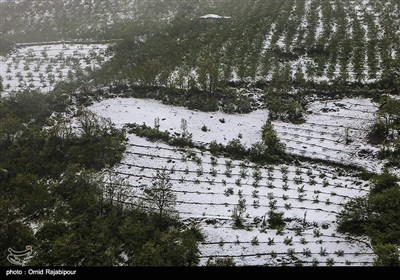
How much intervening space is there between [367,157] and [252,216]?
5.36 meters

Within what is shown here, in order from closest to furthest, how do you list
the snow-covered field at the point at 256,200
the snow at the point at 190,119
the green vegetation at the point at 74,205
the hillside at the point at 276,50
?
the green vegetation at the point at 74,205 → the snow-covered field at the point at 256,200 → the snow at the point at 190,119 → the hillside at the point at 276,50

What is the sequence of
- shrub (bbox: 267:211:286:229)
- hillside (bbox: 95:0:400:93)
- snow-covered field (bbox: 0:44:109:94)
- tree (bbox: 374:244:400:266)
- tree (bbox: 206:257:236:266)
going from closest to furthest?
1. tree (bbox: 374:244:400:266)
2. tree (bbox: 206:257:236:266)
3. shrub (bbox: 267:211:286:229)
4. hillside (bbox: 95:0:400:93)
5. snow-covered field (bbox: 0:44:109:94)

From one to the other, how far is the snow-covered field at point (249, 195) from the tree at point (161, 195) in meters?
0.24

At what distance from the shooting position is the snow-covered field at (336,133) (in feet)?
44.9

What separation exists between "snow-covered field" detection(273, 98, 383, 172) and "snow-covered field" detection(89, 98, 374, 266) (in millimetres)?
926

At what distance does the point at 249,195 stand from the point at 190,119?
512 centimetres

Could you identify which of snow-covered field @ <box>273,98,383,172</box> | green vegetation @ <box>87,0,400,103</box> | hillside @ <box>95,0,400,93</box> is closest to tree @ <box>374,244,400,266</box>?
snow-covered field @ <box>273,98,383,172</box>

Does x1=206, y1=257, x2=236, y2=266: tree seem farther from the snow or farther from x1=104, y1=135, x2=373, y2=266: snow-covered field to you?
the snow

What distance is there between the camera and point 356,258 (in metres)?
9.63

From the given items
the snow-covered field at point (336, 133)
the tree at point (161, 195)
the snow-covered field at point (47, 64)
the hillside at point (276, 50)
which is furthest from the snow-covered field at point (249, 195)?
the snow-covered field at point (47, 64)

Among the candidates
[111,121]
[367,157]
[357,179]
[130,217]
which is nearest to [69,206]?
[130,217]

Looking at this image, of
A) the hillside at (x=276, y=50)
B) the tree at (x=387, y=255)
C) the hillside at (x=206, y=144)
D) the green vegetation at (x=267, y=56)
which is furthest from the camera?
the hillside at (x=276, y=50)

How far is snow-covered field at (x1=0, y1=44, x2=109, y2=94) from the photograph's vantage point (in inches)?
755

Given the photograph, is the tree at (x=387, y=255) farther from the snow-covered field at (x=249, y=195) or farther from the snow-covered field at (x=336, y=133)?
the snow-covered field at (x=336, y=133)
